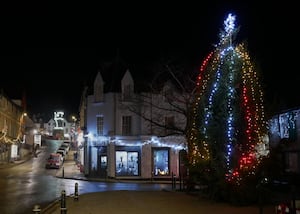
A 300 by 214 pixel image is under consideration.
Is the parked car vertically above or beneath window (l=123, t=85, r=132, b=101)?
beneath

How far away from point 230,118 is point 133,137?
24.3 metres

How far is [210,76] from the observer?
18.8 m

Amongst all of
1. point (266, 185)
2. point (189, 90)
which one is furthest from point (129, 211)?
point (189, 90)

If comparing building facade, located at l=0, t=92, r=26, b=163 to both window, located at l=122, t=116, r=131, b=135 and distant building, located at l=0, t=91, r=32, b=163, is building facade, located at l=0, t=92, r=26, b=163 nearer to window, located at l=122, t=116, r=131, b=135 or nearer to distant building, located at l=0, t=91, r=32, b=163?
distant building, located at l=0, t=91, r=32, b=163

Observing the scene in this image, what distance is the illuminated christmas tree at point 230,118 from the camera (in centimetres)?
1748

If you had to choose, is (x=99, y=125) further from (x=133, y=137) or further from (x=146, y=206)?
(x=146, y=206)

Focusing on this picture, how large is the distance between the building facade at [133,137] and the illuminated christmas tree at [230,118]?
70.4 feet

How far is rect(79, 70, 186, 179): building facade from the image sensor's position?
41.0 meters

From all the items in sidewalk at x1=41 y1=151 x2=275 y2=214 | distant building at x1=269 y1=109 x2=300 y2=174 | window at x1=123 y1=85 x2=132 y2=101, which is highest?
window at x1=123 y1=85 x2=132 y2=101

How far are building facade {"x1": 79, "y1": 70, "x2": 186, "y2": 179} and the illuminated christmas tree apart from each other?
70.4ft

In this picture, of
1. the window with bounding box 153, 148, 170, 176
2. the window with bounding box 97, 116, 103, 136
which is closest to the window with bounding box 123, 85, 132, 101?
the window with bounding box 97, 116, 103, 136

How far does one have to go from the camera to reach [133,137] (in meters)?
41.4

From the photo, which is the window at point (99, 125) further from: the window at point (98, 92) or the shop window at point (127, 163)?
the shop window at point (127, 163)

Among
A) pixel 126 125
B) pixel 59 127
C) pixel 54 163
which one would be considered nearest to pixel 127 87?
pixel 126 125
